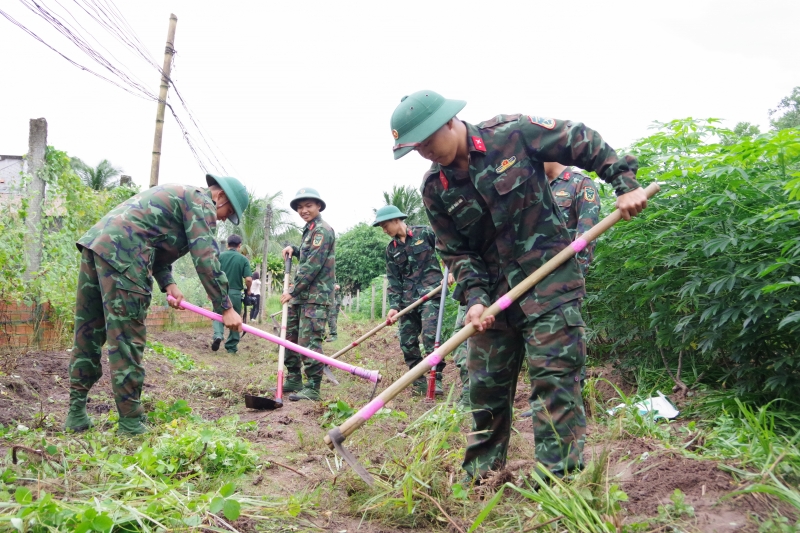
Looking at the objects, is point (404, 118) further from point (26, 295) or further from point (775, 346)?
point (26, 295)

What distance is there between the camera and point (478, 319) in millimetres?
2695

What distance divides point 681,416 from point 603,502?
223cm

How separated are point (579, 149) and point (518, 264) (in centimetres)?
60

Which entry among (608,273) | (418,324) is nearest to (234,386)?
(418,324)

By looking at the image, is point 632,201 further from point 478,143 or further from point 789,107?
point 789,107

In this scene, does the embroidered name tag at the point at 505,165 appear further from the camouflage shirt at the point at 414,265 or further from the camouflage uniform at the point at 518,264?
the camouflage shirt at the point at 414,265

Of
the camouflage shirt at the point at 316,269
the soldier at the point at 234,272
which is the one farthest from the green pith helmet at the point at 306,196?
the soldier at the point at 234,272

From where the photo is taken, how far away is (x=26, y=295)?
576 centimetres

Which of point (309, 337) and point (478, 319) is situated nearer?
point (478, 319)

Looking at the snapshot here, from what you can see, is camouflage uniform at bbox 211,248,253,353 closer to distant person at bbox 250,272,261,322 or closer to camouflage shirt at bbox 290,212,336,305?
camouflage shirt at bbox 290,212,336,305

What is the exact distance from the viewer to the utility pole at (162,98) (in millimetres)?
9633

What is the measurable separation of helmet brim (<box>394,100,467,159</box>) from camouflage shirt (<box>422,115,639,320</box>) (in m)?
0.14

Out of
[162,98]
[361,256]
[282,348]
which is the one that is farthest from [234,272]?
[361,256]

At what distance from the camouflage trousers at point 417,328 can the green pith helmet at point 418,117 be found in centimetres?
392
